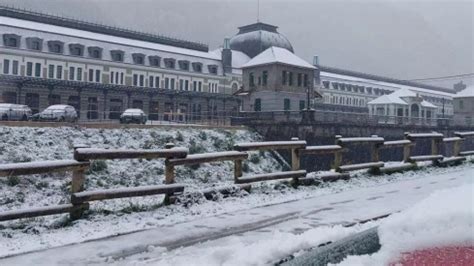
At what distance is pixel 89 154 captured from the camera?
7.47 m

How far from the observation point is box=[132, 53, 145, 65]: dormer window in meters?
60.2

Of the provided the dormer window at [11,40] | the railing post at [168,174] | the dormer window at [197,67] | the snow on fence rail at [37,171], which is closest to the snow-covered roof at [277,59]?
the dormer window at [197,67]

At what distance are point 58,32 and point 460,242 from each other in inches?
2213

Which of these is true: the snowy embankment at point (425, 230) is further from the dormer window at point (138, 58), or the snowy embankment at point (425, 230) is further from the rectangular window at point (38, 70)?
the dormer window at point (138, 58)

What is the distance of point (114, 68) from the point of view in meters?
57.9

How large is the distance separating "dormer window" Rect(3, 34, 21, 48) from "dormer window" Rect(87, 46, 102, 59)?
863cm

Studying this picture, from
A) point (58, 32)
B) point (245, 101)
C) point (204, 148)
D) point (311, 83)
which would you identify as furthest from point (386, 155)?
point (58, 32)

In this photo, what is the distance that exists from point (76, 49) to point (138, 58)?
28.6 ft

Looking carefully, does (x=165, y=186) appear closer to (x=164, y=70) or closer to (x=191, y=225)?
(x=191, y=225)

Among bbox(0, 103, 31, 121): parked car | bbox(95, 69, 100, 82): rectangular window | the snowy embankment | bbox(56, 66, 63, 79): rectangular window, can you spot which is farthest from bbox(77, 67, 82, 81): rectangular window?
the snowy embankment

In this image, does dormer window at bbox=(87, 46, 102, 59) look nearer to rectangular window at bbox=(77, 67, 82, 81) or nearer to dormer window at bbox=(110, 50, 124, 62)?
dormer window at bbox=(110, 50, 124, 62)

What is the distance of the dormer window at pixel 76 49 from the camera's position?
54250 millimetres

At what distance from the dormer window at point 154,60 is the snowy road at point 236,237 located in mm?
55193

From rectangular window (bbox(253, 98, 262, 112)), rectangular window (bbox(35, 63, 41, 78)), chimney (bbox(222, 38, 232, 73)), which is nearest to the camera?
rectangular window (bbox(253, 98, 262, 112))
